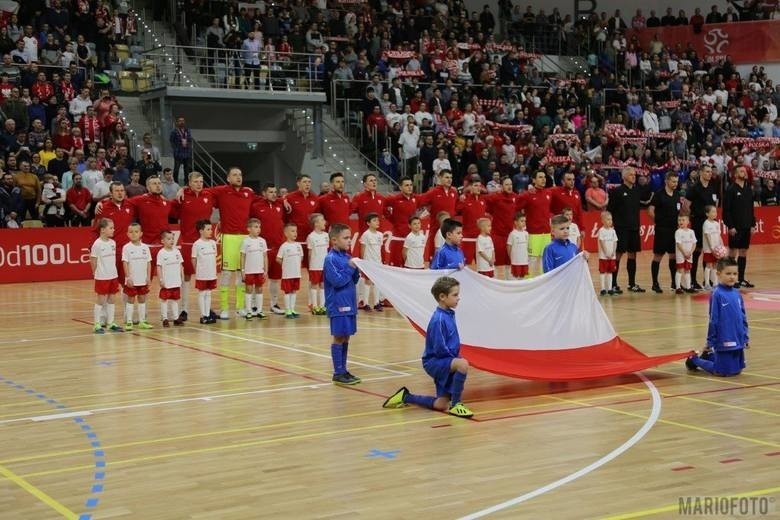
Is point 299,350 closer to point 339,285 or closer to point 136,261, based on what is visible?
point 339,285

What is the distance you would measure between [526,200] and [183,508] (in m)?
13.5

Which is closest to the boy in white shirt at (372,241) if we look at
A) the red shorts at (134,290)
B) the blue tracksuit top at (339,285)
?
the red shorts at (134,290)

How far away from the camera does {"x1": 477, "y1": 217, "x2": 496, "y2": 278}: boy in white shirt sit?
17.9 meters

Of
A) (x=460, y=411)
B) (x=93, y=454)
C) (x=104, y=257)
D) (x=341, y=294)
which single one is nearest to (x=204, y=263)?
(x=104, y=257)

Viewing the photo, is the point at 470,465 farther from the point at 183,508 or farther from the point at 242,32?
the point at 242,32

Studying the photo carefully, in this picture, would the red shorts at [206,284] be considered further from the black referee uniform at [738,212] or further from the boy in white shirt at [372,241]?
the black referee uniform at [738,212]

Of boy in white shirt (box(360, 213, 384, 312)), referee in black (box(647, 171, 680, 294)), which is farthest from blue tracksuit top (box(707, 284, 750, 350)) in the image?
referee in black (box(647, 171, 680, 294))

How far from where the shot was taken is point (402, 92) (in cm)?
3186

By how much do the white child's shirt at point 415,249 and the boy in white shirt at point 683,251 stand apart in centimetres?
481

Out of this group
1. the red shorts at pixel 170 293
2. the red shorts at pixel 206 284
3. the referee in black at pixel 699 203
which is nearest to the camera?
the red shorts at pixel 170 293

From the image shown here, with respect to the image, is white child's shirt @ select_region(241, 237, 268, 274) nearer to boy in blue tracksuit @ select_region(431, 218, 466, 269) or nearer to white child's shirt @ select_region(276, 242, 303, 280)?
white child's shirt @ select_region(276, 242, 303, 280)

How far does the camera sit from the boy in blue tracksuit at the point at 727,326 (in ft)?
36.6

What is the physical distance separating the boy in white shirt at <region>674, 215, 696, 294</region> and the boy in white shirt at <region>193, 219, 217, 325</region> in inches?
331

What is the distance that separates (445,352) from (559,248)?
3.77 meters
